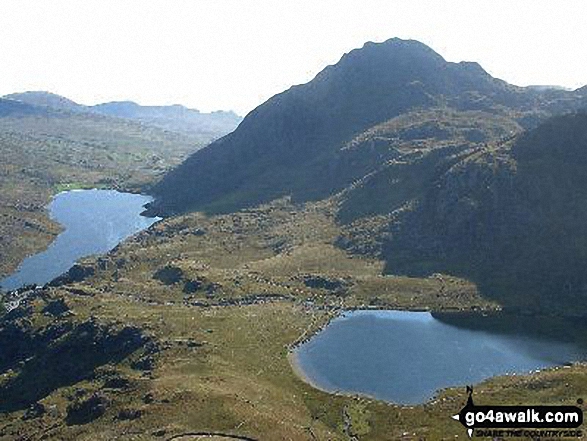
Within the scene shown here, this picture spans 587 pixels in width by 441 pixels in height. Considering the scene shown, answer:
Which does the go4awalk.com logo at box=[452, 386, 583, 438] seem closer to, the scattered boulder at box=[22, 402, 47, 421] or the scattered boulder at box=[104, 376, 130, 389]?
the scattered boulder at box=[104, 376, 130, 389]

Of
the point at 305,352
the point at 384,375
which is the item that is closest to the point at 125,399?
the point at 305,352

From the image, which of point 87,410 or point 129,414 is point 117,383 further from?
point 129,414

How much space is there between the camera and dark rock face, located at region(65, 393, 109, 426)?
157 m

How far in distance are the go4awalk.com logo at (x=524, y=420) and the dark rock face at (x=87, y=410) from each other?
3348 inches

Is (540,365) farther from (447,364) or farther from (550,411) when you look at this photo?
(550,411)

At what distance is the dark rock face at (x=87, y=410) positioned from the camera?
156625mm

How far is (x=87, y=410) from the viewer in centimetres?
15950

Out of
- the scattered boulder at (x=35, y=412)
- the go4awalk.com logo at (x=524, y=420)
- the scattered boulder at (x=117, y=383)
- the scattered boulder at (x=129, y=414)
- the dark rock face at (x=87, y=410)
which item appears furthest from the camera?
the scattered boulder at (x=117, y=383)

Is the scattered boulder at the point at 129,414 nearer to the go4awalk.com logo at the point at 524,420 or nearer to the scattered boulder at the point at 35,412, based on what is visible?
the scattered boulder at the point at 35,412

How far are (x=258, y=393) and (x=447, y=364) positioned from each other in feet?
189

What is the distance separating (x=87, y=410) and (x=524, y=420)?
104973mm

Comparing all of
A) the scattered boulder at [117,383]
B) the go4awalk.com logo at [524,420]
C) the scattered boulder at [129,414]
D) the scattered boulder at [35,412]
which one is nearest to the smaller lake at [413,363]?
the go4awalk.com logo at [524,420]

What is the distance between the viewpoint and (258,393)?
158 metres

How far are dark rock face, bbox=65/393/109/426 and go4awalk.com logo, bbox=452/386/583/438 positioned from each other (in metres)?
85.0
